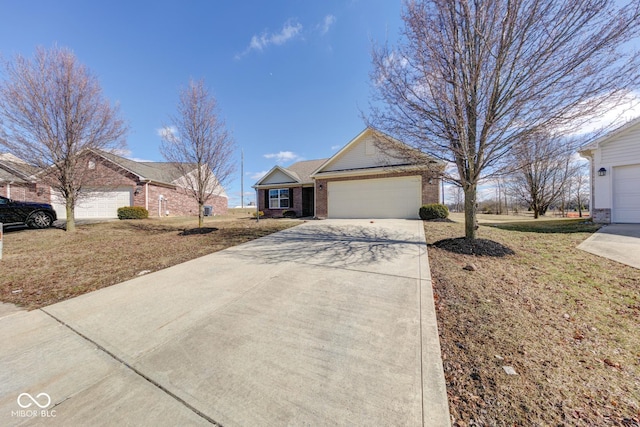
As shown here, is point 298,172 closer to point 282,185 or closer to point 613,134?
point 282,185

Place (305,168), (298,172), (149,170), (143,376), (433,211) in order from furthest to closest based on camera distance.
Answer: (149,170)
(305,168)
(298,172)
(433,211)
(143,376)

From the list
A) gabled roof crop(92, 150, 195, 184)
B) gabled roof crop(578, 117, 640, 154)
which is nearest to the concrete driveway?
gabled roof crop(578, 117, 640, 154)

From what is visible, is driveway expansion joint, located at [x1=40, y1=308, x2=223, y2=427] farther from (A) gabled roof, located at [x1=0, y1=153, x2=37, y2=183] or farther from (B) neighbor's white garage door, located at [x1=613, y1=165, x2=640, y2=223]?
(B) neighbor's white garage door, located at [x1=613, y1=165, x2=640, y2=223]

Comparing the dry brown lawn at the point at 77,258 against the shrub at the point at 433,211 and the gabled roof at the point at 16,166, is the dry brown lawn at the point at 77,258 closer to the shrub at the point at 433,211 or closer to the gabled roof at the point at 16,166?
the gabled roof at the point at 16,166

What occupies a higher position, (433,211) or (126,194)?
(126,194)

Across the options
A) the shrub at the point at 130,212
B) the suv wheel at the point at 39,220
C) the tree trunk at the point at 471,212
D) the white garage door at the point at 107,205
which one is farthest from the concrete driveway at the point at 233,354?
the white garage door at the point at 107,205

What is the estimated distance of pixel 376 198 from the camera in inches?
550

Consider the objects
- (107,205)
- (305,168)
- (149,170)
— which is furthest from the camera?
(149,170)

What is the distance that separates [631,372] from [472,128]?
5010 mm

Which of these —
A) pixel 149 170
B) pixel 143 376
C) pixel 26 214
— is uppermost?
pixel 149 170

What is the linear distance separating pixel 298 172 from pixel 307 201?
11.0 feet

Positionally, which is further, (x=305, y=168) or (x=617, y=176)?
(x=305, y=168)

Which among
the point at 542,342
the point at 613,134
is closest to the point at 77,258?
the point at 542,342

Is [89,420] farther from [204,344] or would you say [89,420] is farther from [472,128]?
[472,128]
